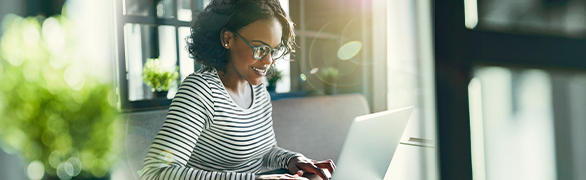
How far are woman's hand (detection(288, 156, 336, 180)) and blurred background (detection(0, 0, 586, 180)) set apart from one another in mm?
274

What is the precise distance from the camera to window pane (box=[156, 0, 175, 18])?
1.89m

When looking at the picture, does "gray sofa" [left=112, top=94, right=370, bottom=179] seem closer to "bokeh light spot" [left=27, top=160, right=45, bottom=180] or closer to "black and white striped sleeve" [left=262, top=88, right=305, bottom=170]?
"black and white striped sleeve" [left=262, top=88, right=305, bottom=170]

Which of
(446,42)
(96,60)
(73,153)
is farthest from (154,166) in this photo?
(73,153)

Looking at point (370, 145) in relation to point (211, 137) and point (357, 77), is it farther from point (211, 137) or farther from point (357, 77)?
point (357, 77)

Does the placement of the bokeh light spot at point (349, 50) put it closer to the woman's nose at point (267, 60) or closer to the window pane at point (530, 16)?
→ the woman's nose at point (267, 60)

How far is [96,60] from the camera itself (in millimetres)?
1848

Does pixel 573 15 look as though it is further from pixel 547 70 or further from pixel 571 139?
pixel 571 139

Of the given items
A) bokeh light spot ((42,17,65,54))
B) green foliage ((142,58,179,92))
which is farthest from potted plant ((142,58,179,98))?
bokeh light spot ((42,17,65,54))

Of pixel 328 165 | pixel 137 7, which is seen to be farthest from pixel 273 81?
pixel 328 165

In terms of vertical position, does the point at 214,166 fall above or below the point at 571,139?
below

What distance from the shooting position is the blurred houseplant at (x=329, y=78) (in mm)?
2656

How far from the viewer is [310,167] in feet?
2.87

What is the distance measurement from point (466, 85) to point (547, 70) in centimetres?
15

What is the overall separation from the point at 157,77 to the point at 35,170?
3.24ft
